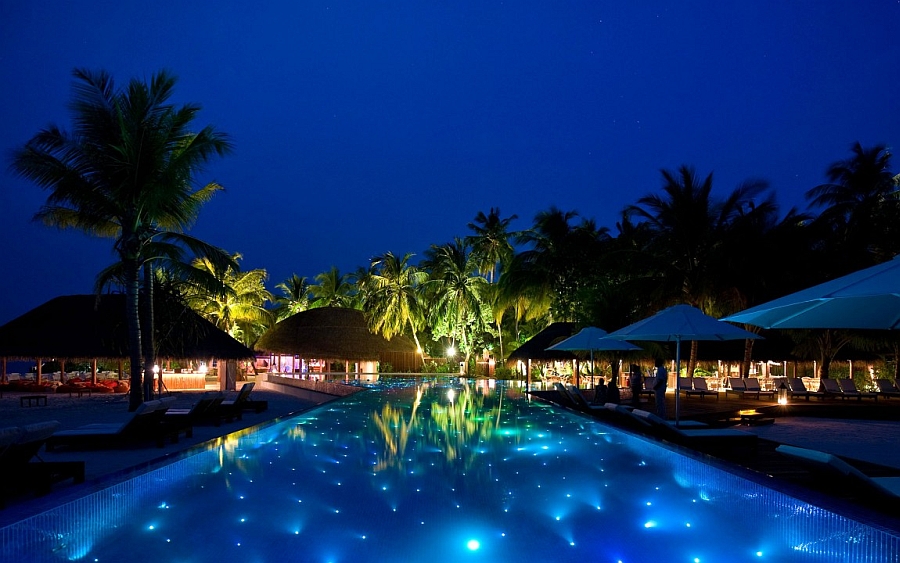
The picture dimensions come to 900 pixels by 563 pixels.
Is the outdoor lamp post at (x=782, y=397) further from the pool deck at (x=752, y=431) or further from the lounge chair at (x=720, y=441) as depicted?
the lounge chair at (x=720, y=441)

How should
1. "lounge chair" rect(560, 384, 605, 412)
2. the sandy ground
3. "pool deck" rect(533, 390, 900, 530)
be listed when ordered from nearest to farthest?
"pool deck" rect(533, 390, 900, 530), the sandy ground, "lounge chair" rect(560, 384, 605, 412)

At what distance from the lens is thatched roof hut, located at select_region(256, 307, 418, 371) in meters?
32.9

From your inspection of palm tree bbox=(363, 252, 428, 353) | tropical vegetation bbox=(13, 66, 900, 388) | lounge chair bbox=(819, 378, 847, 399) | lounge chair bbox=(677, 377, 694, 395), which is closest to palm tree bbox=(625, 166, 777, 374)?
tropical vegetation bbox=(13, 66, 900, 388)

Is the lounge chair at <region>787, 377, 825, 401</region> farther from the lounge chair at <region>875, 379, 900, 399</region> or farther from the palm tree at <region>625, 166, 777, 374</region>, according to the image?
the palm tree at <region>625, 166, 777, 374</region>

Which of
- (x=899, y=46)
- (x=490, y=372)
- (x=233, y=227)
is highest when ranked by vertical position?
(x=899, y=46)

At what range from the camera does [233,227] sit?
496ft

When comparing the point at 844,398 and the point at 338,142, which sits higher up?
the point at 338,142

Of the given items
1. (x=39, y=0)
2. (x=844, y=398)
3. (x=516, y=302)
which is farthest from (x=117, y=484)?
(x=39, y=0)

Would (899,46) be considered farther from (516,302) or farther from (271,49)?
(271,49)

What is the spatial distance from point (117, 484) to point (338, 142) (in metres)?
141

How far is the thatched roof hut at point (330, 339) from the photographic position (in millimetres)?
32875

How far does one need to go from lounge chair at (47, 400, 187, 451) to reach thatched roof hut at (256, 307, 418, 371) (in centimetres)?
2308

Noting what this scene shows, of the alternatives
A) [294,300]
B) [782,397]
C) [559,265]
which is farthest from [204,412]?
[294,300]

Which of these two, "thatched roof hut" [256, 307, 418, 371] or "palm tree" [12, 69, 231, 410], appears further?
"thatched roof hut" [256, 307, 418, 371]
